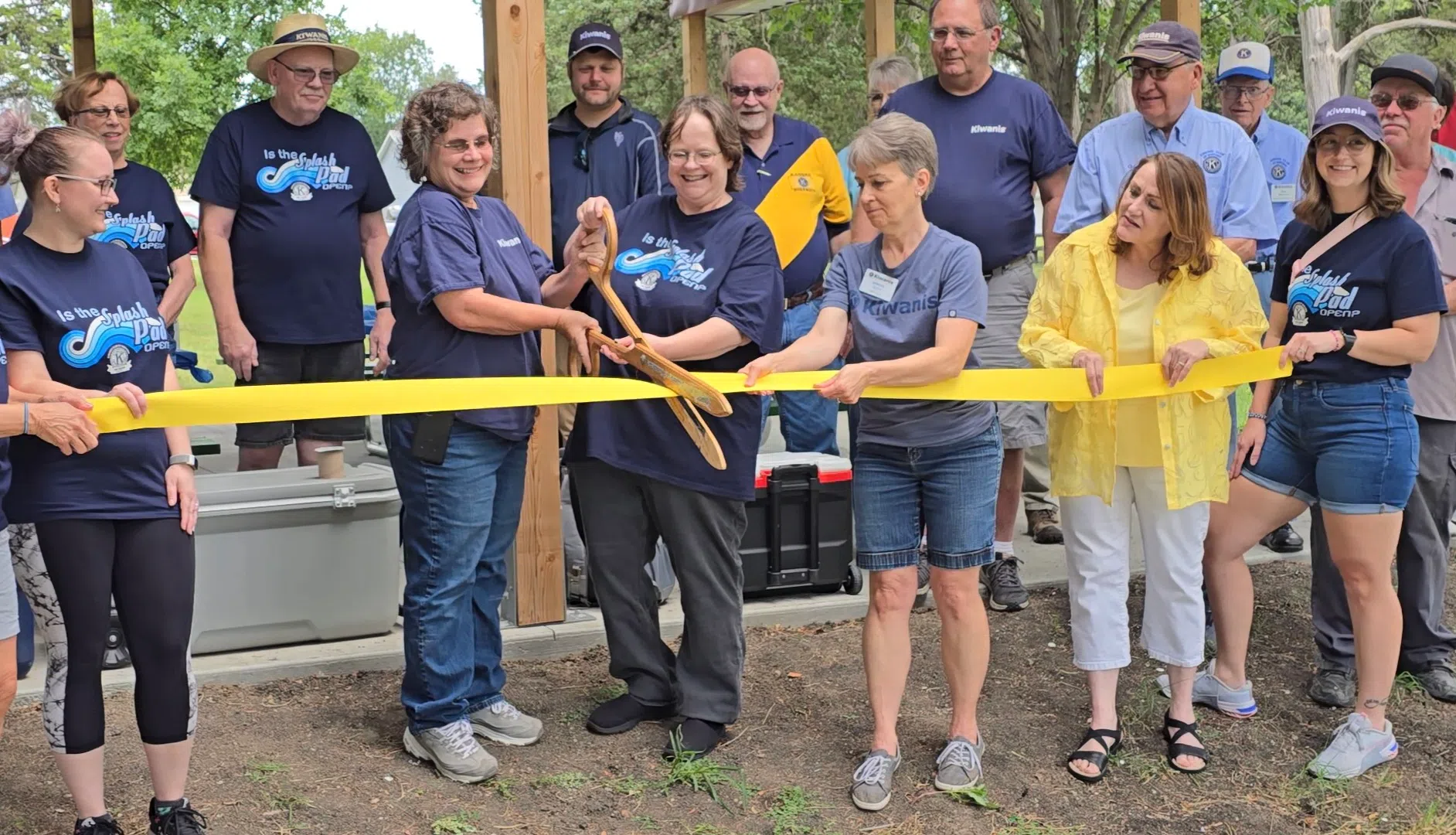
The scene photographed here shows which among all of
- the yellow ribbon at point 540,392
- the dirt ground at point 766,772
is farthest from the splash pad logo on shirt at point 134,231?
the dirt ground at point 766,772

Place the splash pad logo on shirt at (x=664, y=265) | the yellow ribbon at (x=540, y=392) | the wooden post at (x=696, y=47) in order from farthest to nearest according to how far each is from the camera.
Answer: the wooden post at (x=696, y=47)
the splash pad logo on shirt at (x=664, y=265)
the yellow ribbon at (x=540, y=392)

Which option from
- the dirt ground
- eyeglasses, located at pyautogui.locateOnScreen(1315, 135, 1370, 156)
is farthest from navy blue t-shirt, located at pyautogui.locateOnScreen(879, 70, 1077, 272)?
the dirt ground

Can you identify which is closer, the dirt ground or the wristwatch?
the dirt ground

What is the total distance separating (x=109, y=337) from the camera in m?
3.43

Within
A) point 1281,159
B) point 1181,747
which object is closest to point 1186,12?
point 1281,159

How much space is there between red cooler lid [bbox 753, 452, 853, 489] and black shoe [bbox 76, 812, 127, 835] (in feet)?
9.58

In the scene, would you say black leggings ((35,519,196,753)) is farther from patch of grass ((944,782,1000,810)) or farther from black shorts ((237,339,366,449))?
patch of grass ((944,782,1000,810))

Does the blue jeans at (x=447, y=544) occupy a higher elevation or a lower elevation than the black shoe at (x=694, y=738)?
higher

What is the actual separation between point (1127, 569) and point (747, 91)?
9.23 feet

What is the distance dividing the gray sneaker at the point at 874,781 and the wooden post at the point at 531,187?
5.11 feet

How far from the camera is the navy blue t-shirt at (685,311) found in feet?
13.8

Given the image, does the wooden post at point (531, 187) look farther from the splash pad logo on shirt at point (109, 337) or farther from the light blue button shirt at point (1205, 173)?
the light blue button shirt at point (1205, 173)

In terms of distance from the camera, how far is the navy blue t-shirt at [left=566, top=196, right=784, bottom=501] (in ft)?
13.8

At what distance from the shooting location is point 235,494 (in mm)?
4977
